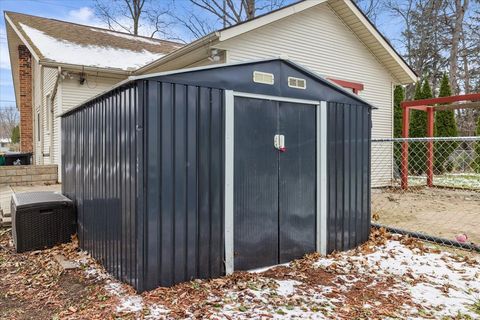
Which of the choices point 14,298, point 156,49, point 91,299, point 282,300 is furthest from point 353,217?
point 156,49

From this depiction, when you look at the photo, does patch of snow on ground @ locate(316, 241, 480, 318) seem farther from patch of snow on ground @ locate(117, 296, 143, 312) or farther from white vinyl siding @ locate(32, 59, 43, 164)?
white vinyl siding @ locate(32, 59, 43, 164)

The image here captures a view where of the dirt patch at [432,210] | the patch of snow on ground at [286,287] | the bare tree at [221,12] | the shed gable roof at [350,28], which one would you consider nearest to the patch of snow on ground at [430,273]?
the patch of snow on ground at [286,287]

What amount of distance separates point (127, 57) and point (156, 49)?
2226 mm

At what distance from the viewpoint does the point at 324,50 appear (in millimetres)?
9773

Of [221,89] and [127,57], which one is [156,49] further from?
[221,89]

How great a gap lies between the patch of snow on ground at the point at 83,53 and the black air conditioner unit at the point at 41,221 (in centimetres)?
471

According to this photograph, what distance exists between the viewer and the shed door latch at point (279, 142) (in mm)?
3979

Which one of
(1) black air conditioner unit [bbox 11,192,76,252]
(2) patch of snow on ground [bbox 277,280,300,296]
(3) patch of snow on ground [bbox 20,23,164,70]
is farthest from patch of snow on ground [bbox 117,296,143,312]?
(3) patch of snow on ground [bbox 20,23,164,70]

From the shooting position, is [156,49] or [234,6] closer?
[156,49]

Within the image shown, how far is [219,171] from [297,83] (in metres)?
1.41

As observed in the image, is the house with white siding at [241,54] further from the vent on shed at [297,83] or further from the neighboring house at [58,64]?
the vent on shed at [297,83]

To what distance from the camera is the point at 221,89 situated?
3.57 meters

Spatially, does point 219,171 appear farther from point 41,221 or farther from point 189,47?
point 189,47

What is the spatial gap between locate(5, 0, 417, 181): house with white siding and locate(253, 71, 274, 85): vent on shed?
3.49 metres
